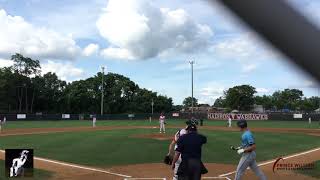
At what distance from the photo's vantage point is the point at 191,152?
28.3ft

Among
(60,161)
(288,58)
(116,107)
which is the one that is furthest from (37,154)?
(116,107)

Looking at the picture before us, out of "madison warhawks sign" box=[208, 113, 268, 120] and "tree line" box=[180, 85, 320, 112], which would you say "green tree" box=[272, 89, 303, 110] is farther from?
"madison warhawks sign" box=[208, 113, 268, 120]

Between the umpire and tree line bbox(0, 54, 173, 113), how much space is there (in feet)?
316

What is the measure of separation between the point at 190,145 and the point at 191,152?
13 cm

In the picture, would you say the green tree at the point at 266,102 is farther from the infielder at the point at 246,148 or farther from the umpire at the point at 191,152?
the umpire at the point at 191,152

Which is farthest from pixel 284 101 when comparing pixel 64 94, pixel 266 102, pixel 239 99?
pixel 64 94

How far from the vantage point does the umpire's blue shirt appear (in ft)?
28.3

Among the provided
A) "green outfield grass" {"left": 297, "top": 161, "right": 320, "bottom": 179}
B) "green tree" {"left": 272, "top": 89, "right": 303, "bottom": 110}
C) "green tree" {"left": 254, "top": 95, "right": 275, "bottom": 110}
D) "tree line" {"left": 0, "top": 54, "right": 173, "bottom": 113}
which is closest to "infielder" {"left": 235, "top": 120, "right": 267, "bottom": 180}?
"green outfield grass" {"left": 297, "top": 161, "right": 320, "bottom": 179}

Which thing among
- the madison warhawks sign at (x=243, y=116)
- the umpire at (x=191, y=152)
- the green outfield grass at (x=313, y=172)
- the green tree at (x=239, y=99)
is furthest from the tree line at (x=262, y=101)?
the umpire at (x=191, y=152)

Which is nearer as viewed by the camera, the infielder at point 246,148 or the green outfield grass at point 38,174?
the infielder at point 246,148

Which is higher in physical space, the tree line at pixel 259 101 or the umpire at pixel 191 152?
the tree line at pixel 259 101

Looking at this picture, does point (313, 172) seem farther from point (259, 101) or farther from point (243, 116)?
point (259, 101)

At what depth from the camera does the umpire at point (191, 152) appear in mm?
8633

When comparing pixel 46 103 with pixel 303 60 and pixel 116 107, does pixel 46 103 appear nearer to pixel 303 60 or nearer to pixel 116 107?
pixel 116 107
